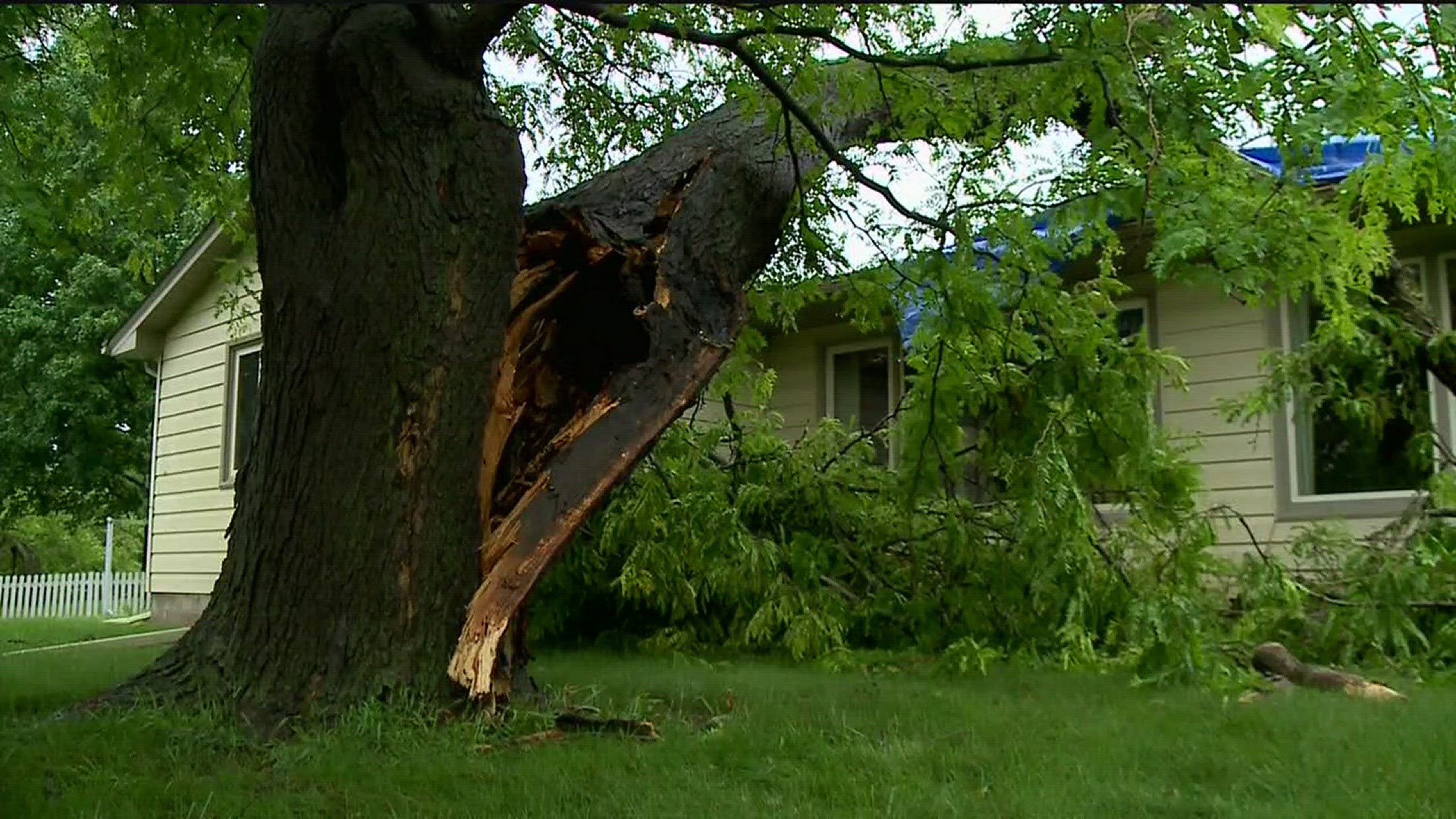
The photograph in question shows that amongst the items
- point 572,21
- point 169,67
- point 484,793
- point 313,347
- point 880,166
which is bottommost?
point 484,793

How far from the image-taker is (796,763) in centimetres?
439

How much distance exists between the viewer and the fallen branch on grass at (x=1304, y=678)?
5.68 metres

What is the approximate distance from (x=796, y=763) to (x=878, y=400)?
28.2 feet

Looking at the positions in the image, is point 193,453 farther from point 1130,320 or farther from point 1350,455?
point 1350,455

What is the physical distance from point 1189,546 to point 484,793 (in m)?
4.74

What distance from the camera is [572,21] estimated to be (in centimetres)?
837

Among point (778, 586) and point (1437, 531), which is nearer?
point (1437, 531)

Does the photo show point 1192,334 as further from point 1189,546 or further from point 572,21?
point 572,21

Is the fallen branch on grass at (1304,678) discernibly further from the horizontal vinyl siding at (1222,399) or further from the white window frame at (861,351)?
the white window frame at (861,351)

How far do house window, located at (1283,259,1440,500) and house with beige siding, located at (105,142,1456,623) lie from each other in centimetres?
1

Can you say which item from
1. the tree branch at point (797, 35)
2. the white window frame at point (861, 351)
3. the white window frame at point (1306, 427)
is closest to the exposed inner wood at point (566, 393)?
the tree branch at point (797, 35)

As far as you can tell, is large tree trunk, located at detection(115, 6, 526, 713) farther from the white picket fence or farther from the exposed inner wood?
the white picket fence

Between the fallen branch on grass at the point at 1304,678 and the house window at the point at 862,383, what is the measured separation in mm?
6221

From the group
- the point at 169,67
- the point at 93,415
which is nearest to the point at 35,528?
the point at 93,415
